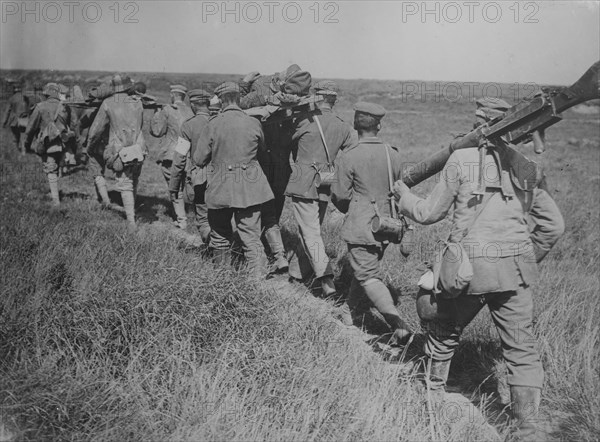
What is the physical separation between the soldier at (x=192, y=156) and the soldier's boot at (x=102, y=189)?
250cm

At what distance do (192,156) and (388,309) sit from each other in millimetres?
2967

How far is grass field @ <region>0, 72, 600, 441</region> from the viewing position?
115 inches

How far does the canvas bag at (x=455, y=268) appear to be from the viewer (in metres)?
3.24

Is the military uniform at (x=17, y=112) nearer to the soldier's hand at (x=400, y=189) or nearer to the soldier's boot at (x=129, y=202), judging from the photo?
the soldier's boot at (x=129, y=202)

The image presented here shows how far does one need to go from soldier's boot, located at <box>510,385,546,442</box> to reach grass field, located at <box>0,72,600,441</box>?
0.14 metres

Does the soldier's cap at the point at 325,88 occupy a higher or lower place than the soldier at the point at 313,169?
higher

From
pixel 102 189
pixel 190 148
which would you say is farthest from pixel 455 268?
pixel 102 189

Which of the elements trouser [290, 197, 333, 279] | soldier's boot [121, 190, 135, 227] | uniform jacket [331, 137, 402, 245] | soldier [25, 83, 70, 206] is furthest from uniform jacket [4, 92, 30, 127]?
uniform jacket [331, 137, 402, 245]

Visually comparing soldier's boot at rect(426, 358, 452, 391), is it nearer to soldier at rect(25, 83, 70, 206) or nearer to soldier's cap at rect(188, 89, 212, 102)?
soldier's cap at rect(188, 89, 212, 102)

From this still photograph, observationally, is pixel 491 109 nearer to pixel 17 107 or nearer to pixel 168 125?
pixel 168 125

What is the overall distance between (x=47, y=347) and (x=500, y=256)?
2987mm

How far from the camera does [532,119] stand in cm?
303

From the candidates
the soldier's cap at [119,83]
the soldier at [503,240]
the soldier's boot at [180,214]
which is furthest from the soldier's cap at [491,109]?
the soldier's cap at [119,83]

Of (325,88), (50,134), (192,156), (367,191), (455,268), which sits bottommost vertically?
(455,268)
